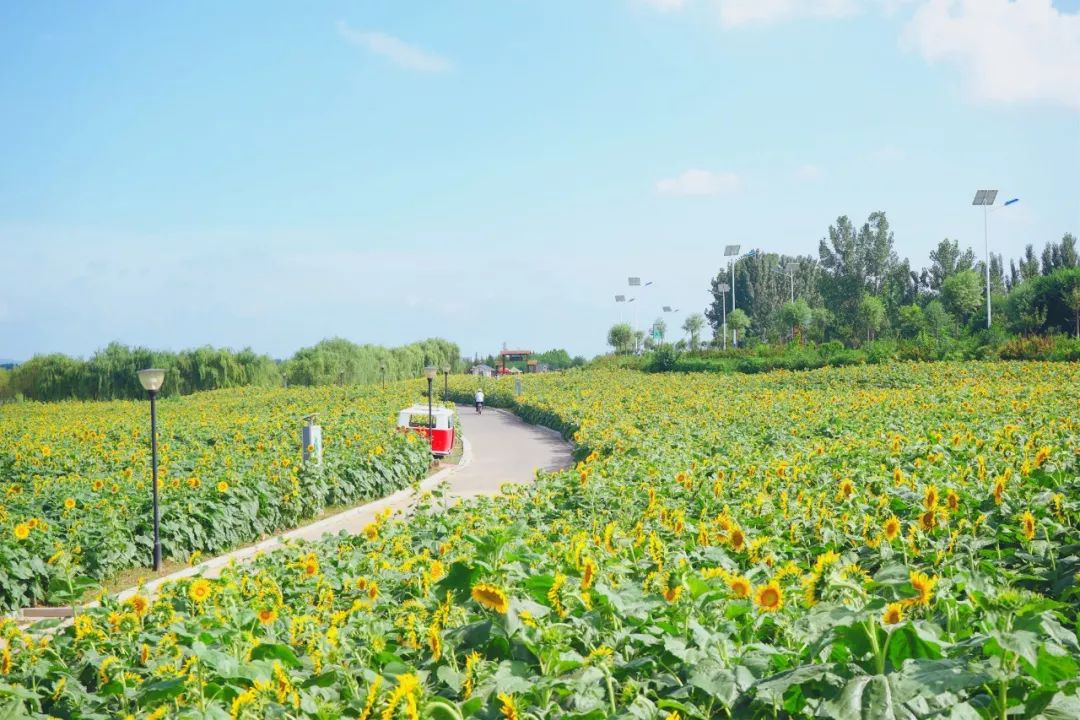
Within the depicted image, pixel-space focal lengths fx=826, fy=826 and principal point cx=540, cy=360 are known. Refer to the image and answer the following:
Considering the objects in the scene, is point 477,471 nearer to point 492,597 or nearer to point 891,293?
point 492,597

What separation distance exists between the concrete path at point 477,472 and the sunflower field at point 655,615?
1.24m

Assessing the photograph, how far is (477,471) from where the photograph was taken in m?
15.9

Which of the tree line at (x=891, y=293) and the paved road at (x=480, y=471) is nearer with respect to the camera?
the paved road at (x=480, y=471)

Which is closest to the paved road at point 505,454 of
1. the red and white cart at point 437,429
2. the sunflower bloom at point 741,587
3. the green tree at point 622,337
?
the red and white cart at point 437,429

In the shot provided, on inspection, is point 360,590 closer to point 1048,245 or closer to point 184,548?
point 184,548

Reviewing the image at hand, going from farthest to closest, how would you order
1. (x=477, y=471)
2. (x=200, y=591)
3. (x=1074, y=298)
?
(x=1074, y=298)
(x=477, y=471)
(x=200, y=591)

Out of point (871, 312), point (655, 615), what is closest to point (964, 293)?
point (871, 312)

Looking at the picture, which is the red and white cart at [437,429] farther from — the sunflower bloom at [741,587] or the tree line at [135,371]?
the tree line at [135,371]

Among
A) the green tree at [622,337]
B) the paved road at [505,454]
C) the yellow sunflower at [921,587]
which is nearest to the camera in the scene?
the yellow sunflower at [921,587]

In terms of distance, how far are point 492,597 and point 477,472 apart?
1342 centimetres

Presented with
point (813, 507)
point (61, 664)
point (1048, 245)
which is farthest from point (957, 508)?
point (1048, 245)

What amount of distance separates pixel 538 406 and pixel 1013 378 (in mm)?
13007

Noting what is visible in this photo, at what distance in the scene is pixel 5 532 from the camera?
313 inches

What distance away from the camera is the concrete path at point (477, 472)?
948cm
